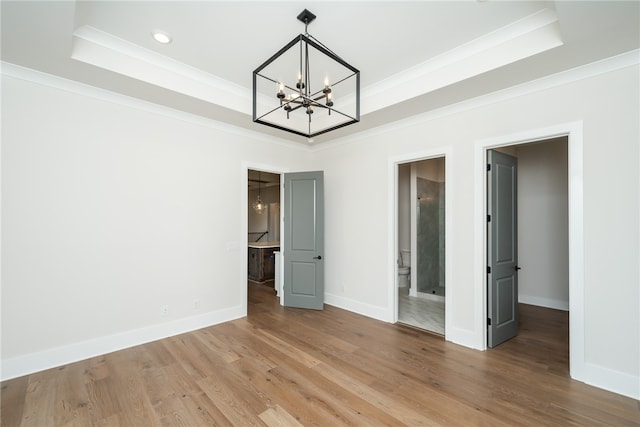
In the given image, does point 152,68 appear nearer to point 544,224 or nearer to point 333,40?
point 333,40

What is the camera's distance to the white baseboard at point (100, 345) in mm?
2699

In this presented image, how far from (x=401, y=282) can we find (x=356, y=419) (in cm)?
421

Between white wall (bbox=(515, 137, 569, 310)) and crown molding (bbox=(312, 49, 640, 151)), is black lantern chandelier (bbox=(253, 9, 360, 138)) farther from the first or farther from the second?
white wall (bbox=(515, 137, 569, 310))

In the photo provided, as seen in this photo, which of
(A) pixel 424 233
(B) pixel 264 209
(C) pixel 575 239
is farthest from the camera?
(B) pixel 264 209

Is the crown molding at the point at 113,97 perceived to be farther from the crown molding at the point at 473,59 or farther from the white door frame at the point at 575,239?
the white door frame at the point at 575,239

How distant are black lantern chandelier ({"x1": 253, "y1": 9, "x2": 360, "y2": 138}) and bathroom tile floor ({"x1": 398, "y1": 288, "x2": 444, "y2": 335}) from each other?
2957 mm

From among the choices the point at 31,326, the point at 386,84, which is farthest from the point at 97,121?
the point at 386,84

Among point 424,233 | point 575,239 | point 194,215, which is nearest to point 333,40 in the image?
point 194,215

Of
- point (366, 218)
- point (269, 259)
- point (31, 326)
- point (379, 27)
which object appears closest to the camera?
point (379, 27)

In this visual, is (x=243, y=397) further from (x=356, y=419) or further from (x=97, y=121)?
(x=97, y=121)

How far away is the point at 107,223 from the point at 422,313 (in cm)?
446

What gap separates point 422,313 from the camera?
14.8 feet

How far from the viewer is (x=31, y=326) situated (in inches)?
109

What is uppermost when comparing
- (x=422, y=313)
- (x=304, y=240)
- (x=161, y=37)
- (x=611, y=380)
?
(x=161, y=37)
